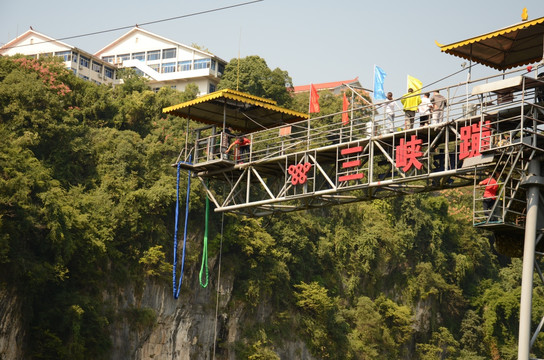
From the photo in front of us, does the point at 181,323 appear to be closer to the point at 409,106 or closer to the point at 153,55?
the point at 409,106

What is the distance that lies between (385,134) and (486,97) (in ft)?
7.63

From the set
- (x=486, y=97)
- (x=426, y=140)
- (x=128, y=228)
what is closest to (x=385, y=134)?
(x=426, y=140)

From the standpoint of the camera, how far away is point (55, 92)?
35969mm

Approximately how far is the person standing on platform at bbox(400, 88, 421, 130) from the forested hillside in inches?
578

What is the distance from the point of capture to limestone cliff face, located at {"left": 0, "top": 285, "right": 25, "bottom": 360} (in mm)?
27344

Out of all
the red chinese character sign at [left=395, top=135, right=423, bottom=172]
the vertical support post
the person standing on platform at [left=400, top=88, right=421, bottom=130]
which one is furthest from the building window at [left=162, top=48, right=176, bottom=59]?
the vertical support post

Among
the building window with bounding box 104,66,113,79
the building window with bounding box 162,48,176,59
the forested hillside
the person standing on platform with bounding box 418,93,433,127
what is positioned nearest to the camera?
the person standing on platform with bounding box 418,93,433,127

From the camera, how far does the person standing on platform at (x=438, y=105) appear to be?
55.0 feet

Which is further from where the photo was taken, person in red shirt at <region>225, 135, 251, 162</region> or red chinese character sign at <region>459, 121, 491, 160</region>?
person in red shirt at <region>225, 135, 251, 162</region>

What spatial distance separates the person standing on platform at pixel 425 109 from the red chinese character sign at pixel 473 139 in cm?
114

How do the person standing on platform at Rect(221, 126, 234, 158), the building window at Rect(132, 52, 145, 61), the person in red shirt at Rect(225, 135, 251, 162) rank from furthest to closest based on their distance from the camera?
the building window at Rect(132, 52, 145, 61) < the person standing on platform at Rect(221, 126, 234, 158) < the person in red shirt at Rect(225, 135, 251, 162)

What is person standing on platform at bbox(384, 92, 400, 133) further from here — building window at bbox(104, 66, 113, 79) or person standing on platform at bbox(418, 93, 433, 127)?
building window at bbox(104, 66, 113, 79)

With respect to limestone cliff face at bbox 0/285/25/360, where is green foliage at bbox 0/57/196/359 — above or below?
above

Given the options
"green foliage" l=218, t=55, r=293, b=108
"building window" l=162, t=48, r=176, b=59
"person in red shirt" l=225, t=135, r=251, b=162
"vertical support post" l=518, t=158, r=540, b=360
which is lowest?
"vertical support post" l=518, t=158, r=540, b=360
